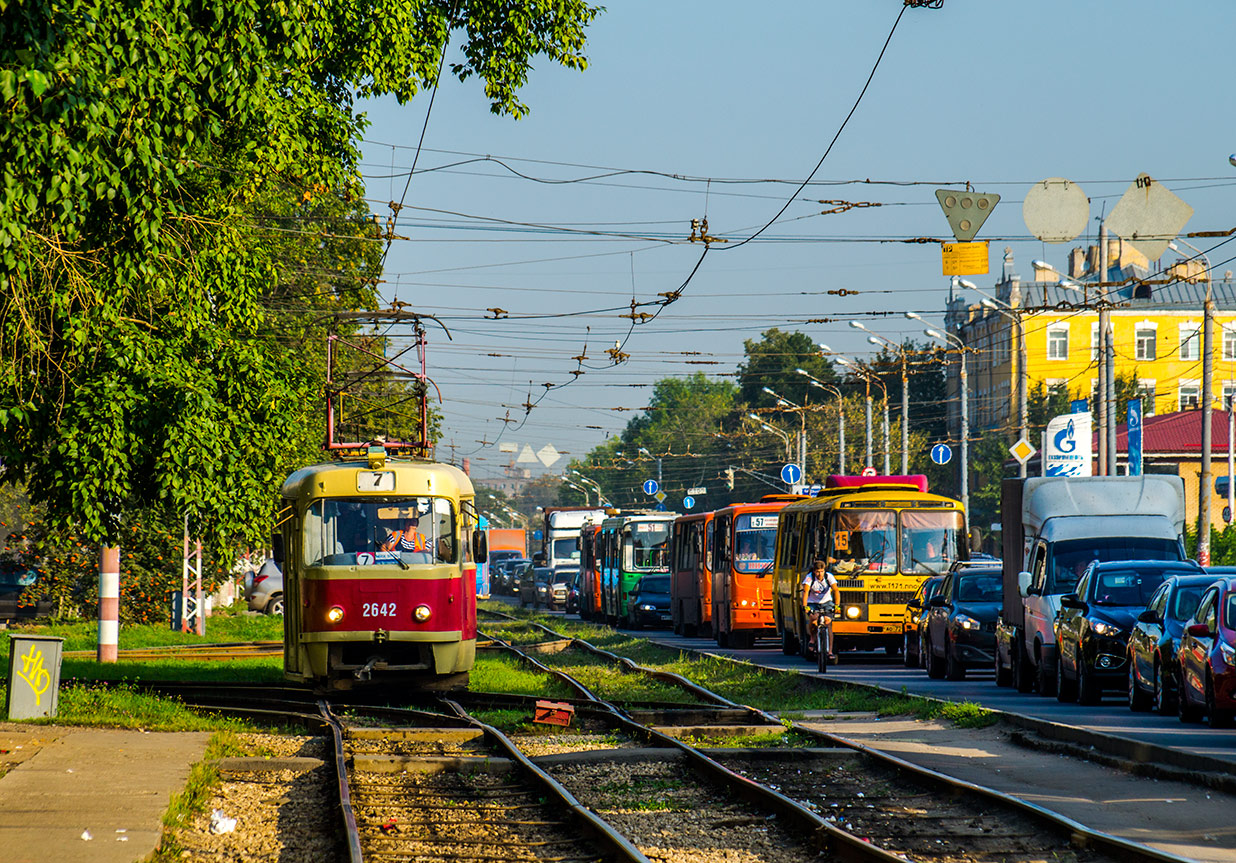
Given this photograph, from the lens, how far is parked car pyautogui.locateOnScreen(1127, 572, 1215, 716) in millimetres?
18531

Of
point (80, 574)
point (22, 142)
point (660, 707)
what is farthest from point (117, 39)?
point (80, 574)

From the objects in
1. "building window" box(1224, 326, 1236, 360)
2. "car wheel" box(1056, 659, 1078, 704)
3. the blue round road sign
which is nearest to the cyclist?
"car wheel" box(1056, 659, 1078, 704)

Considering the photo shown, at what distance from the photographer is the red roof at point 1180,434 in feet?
270

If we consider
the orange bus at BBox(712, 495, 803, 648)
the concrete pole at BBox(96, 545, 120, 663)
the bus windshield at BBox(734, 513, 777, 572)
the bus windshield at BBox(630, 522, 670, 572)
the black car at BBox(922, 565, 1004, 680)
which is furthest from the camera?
the bus windshield at BBox(630, 522, 670, 572)

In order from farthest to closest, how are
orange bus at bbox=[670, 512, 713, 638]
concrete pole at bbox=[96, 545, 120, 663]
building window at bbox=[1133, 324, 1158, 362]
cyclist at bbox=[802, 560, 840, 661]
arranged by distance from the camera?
building window at bbox=[1133, 324, 1158, 362] < orange bus at bbox=[670, 512, 713, 638] < concrete pole at bbox=[96, 545, 120, 663] < cyclist at bbox=[802, 560, 840, 661]

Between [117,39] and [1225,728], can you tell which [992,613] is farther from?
[117,39]

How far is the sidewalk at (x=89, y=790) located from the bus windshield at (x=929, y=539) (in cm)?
1602

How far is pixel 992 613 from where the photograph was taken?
26.3 m

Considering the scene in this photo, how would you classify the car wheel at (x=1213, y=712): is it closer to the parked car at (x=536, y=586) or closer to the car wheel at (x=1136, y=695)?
the car wheel at (x=1136, y=695)

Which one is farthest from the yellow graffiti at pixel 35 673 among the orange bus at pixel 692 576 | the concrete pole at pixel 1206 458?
the orange bus at pixel 692 576

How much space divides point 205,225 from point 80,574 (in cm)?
2638

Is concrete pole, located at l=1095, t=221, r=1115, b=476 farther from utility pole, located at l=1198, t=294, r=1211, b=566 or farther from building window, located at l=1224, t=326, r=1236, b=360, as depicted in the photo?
building window, located at l=1224, t=326, r=1236, b=360

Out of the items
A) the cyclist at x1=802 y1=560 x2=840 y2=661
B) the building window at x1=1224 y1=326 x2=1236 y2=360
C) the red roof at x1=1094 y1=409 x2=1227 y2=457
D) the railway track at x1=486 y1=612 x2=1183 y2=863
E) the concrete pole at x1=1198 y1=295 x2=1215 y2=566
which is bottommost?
the railway track at x1=486 y1=612 x2=1183 y2=863

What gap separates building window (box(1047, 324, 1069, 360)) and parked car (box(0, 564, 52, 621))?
223 ft
